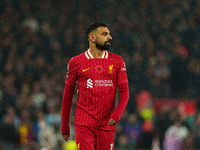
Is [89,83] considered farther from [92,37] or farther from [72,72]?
[92,37]

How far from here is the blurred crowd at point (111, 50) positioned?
9.96 meters

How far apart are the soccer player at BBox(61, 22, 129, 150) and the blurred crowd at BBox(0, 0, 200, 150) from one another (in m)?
4.99

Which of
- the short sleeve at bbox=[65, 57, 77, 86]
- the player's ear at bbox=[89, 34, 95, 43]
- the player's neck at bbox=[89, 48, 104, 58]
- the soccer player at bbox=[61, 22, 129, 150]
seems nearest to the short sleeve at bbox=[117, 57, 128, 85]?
the soccer player at bbox=[61, 22, 129, 150]

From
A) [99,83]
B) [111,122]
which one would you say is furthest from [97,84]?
[111,122]

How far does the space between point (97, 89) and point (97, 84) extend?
2.1 inches

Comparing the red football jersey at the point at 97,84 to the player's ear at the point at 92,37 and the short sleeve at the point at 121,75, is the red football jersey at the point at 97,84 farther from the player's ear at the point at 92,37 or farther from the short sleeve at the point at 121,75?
the player's ear at the point at 92,37

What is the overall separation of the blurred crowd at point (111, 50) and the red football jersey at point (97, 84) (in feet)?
16.4

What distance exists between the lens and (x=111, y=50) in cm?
1341

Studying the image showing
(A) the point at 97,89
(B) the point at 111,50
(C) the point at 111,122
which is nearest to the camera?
(C) the point at 111,122

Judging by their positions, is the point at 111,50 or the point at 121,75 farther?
the point at 111,50

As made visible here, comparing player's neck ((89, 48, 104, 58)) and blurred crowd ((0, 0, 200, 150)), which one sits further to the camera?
blurred crowd ((0, 0, 200, 150))

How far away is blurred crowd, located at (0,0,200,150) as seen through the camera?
996 centimetres

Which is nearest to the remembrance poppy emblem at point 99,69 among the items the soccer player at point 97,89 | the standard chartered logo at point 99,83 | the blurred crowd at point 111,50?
the soccer player at point 97,89

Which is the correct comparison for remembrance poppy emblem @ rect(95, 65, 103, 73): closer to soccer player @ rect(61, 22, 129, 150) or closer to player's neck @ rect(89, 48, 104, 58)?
soccer player @ rect(61, 22, 129, 150)
